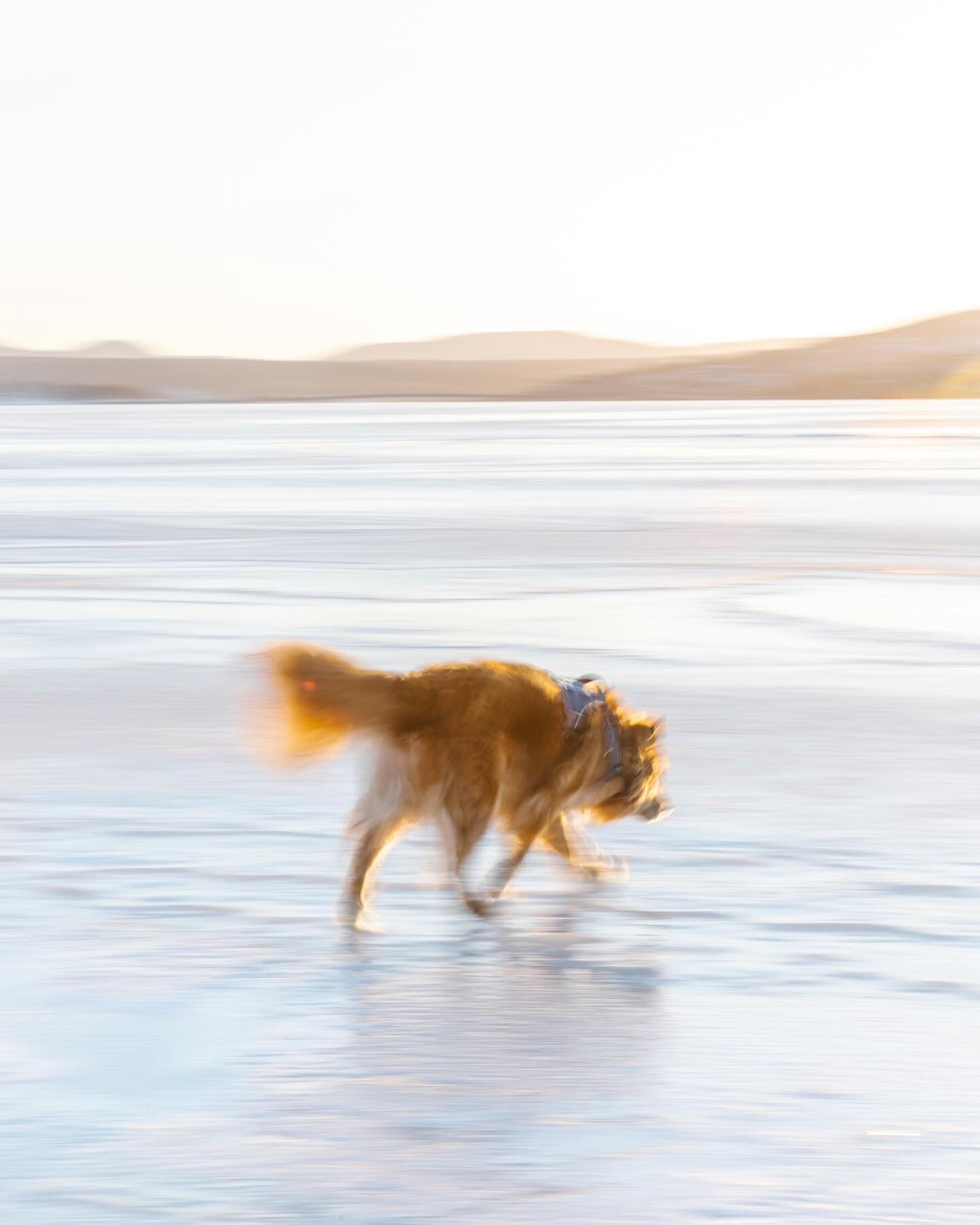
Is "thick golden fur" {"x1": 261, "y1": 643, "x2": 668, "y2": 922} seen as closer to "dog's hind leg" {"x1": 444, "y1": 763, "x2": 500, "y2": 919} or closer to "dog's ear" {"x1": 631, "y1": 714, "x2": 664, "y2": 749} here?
"dog's hind leg" {"x1": 444, "y1": 763, "x2": 500, "y2": 919}

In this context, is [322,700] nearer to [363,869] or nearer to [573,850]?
[363,869]

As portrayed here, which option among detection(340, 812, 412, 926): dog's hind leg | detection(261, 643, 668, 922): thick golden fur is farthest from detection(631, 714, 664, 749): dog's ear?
detection(340, 812, 412, 926): dog's hind leg

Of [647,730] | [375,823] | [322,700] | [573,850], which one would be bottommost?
[573,850]

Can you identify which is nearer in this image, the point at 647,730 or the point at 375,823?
the point at 375,823

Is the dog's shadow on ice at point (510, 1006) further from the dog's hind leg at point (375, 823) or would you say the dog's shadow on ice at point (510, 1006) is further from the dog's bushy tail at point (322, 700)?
the dog's bushy tail at point (322, 700)

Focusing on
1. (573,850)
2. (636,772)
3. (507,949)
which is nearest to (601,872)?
(573,850)

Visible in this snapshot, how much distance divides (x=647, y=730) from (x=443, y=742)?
0.86m

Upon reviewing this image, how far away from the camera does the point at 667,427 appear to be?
65250mm

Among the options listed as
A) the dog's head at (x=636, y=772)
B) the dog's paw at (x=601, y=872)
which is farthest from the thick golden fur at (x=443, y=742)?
the dog's paw at (x=601, y=872)

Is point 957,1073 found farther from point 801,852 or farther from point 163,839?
point 163,839

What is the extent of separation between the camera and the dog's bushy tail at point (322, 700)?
5.64 m

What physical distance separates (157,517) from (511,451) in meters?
20.5

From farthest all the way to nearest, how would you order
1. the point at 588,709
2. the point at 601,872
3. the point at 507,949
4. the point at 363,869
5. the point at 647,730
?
the point at 601,872 < the point at 647,730 < the point at 588,709 < the point at 363,869 < the point at 507,949

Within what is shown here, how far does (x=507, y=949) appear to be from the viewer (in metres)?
5.75
